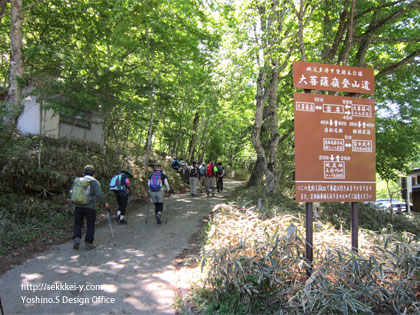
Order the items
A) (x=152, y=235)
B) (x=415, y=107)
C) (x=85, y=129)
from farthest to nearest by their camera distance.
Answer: (x=85, y=129) → (x=415, y=107) → (x=152, y=235)

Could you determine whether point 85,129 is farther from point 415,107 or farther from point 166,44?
point 415,107

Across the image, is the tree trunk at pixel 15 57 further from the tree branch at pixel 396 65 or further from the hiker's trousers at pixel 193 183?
the tree branch at pixel 396 65

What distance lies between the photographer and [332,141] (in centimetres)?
438

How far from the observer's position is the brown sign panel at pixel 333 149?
4.25 meters

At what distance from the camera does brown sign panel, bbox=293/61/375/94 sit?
14.3 feet

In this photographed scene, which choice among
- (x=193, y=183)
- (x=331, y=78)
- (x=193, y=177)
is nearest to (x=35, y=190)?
(x=193, y=177)

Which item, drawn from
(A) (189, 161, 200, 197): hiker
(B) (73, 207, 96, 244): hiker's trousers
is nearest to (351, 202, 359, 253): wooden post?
(B) (73, 207, 96, 244): hiker's trousers

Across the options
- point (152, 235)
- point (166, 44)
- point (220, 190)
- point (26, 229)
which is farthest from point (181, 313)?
point (220, 190)

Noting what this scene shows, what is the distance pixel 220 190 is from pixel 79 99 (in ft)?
34.5

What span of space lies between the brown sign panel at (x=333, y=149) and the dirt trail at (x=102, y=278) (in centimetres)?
273

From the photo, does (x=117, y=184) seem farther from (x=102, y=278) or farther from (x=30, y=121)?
(x=30, y=121)

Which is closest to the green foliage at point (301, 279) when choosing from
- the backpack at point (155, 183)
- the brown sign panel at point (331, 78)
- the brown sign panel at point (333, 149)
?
the brown sign panel at point (333, 149)

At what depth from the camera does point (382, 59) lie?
12.2 metres

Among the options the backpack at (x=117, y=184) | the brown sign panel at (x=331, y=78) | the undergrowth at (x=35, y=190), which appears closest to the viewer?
the brown sign panel at (x=331, y=78)
